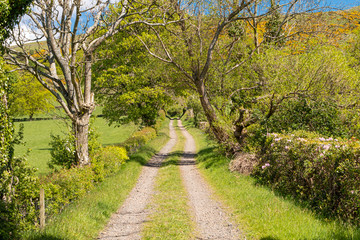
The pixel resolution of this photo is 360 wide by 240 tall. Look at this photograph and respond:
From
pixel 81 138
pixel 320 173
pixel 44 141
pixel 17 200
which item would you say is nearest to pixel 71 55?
pixel 81 138

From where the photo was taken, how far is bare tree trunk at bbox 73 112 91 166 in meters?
11.7

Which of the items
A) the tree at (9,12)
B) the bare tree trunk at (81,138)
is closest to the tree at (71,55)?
the bare tree trunk at (81,138)

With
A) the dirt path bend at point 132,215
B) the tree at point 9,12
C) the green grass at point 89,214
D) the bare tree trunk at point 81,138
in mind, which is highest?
the tree at point 9,12

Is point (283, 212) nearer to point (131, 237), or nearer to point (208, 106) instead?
point (131, 237)

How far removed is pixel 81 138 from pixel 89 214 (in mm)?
4606

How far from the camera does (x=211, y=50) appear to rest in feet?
52.0

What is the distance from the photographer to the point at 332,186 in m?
7.25

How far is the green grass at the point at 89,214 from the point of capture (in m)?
6.49

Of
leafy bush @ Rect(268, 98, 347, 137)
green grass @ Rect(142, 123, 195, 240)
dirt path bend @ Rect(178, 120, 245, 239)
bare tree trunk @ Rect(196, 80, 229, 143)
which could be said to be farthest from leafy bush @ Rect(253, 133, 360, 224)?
bare tree trunk @ Rect(196, 80, 229, 143)

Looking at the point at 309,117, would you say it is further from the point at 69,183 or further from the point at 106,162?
the point at 69,183

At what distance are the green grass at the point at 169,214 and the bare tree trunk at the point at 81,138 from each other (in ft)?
11.9

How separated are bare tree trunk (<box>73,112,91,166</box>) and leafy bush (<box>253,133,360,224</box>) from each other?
7.90m

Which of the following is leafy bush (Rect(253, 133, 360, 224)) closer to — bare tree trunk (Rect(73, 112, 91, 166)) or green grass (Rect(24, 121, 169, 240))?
green grass (Rect(24, 121, 169, 240))

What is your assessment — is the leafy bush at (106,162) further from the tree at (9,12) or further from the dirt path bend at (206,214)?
the tree at (9,12)
